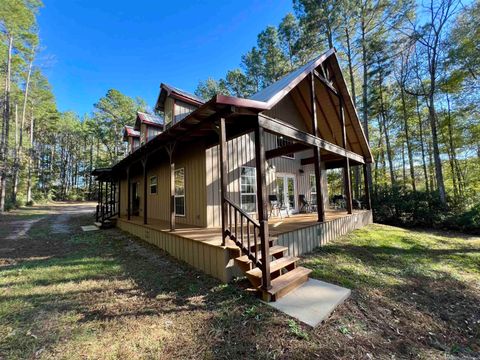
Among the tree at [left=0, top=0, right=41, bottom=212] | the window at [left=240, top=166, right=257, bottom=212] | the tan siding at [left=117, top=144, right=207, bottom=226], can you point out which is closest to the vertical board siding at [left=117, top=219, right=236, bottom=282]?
the tan siding at [left=117, top=144, right=207, bottom=226]

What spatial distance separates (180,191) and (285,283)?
5.41 meters

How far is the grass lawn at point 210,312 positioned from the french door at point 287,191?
4.24 meters

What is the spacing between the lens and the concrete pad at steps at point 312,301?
3.04 metres

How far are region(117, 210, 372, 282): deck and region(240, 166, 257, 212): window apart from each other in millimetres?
1724

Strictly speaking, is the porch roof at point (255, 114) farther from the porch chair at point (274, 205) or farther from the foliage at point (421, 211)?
the foliage at point (421, 211)

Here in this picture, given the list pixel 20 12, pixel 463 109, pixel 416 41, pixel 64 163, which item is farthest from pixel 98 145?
pixel 463 109

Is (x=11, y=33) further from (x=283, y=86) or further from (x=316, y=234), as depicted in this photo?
(x=316, y=234)

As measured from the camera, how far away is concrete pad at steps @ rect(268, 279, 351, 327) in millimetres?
3035

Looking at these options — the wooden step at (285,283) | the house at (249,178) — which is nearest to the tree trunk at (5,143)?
the house at (249,178)

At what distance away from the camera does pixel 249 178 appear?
26.9 feet

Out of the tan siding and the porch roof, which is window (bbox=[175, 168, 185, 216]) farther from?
the porch roof

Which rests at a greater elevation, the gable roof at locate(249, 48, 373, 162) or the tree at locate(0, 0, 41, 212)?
the tree at locate(0, 0, 41, 212)

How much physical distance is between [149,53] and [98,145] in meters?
23.8

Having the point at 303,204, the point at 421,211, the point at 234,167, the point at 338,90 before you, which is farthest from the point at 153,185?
the point at 421,211
